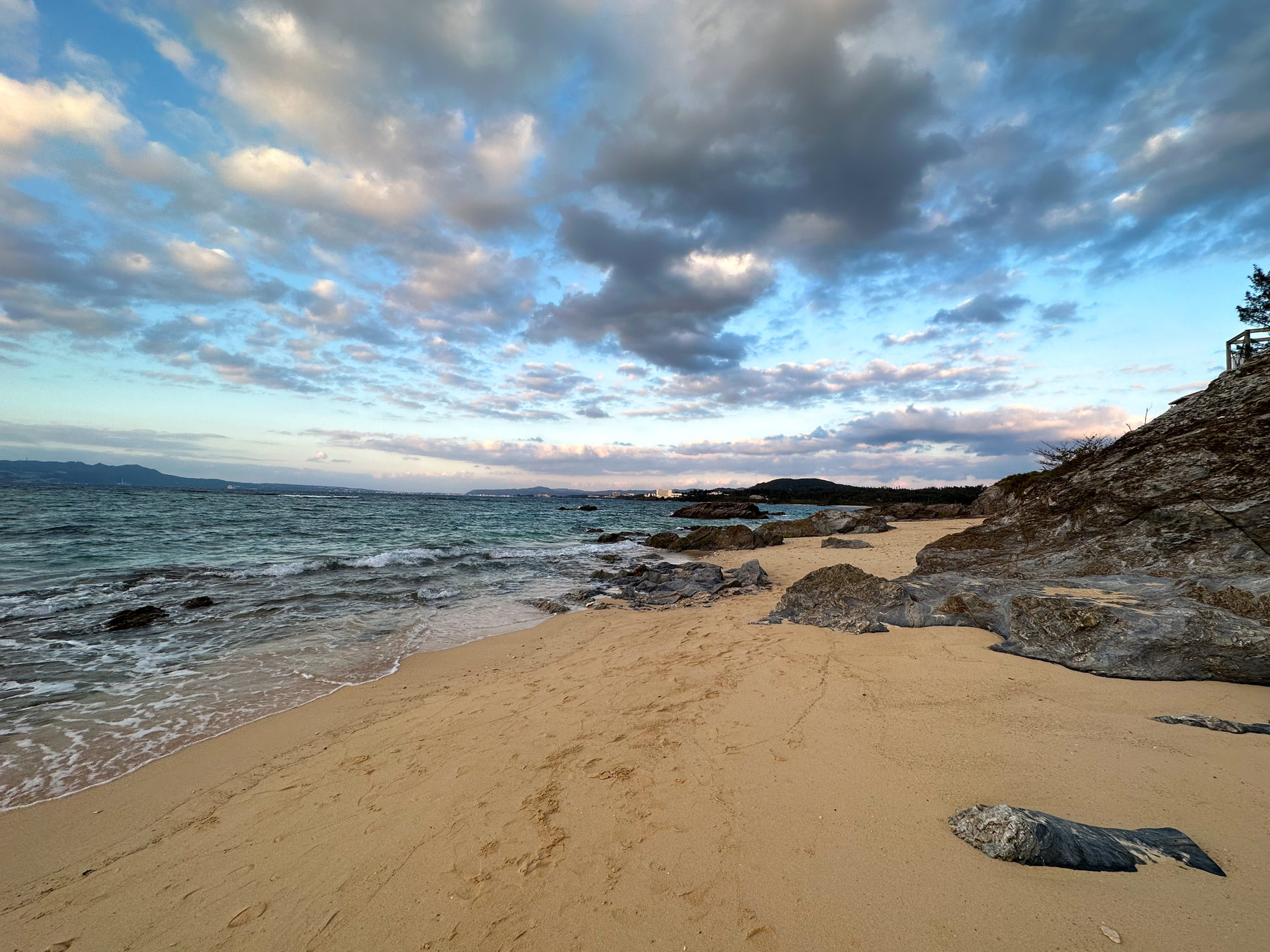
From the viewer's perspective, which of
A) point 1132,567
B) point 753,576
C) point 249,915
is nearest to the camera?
point 249,915

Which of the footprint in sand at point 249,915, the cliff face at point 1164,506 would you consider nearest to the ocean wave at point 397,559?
the footprint in sand at point 249,915

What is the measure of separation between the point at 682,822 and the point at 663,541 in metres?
21.8

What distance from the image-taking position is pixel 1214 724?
3.75m

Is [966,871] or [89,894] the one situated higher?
[966,871]

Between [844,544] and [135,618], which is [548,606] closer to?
[135,618]

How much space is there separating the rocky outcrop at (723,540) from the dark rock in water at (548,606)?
1178cm

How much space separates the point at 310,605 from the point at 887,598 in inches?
472

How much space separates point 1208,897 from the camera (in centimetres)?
224

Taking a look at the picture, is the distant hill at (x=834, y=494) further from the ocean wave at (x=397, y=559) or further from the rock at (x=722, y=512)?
the ocean wave at (x=397, y=559)

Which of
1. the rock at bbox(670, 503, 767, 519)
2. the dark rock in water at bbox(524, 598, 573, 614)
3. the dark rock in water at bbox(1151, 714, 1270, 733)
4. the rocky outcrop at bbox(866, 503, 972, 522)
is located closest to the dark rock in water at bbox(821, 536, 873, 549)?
the dark rock in water at bbox(524, 598, 573, 614)

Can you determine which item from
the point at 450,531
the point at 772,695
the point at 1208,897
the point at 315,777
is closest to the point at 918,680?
the point at 772,695

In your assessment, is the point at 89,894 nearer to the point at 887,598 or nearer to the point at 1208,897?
the point at 1208,897

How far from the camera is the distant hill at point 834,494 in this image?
86.0 metres

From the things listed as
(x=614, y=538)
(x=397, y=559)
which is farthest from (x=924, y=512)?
(x=397, y=559)
